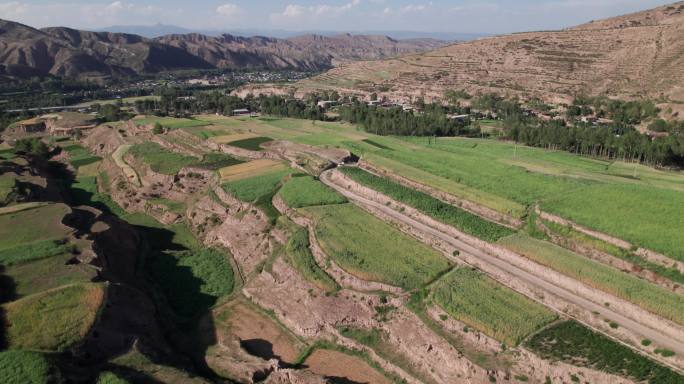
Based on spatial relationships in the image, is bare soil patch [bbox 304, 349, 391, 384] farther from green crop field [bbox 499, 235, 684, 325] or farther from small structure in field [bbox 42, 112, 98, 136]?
small structure in field [bbox 42, 112, 98, 136]

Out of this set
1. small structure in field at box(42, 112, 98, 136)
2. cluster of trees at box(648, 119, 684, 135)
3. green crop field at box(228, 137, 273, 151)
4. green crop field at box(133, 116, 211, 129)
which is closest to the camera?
green crop field at box(228, 137, 273, 151)

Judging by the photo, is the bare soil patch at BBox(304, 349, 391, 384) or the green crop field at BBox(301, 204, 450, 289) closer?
the bare soil patch at BBox(304, 349, 391, 384)

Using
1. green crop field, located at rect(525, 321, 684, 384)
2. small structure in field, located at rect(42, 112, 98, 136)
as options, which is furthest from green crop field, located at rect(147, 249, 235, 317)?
small structure in field, located at rect(42, 112, 98, 136)

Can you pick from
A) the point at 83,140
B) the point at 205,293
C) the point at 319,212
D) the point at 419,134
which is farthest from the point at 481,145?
the point at 83,140

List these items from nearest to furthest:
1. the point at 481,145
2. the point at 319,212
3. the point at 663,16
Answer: the point at 319,212
the point at 481,145
the point at 663,16

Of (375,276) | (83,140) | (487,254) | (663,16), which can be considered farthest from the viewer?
(663,16)

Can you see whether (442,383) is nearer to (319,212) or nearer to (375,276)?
(375,276)

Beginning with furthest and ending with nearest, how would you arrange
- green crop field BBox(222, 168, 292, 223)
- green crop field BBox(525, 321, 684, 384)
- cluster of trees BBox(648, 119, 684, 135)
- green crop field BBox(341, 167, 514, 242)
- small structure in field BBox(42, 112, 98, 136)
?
1. small structure in field BBox(42, 112, 98, 136)
2. cluster of trees BBox(648, 119, 684, 135)
3. green crop field BBox(222, 168, 292, 223)
4. green crop field BBox(341, 167, 514, 242)
5. green crop field BBox(525, 321, 684, 384)
